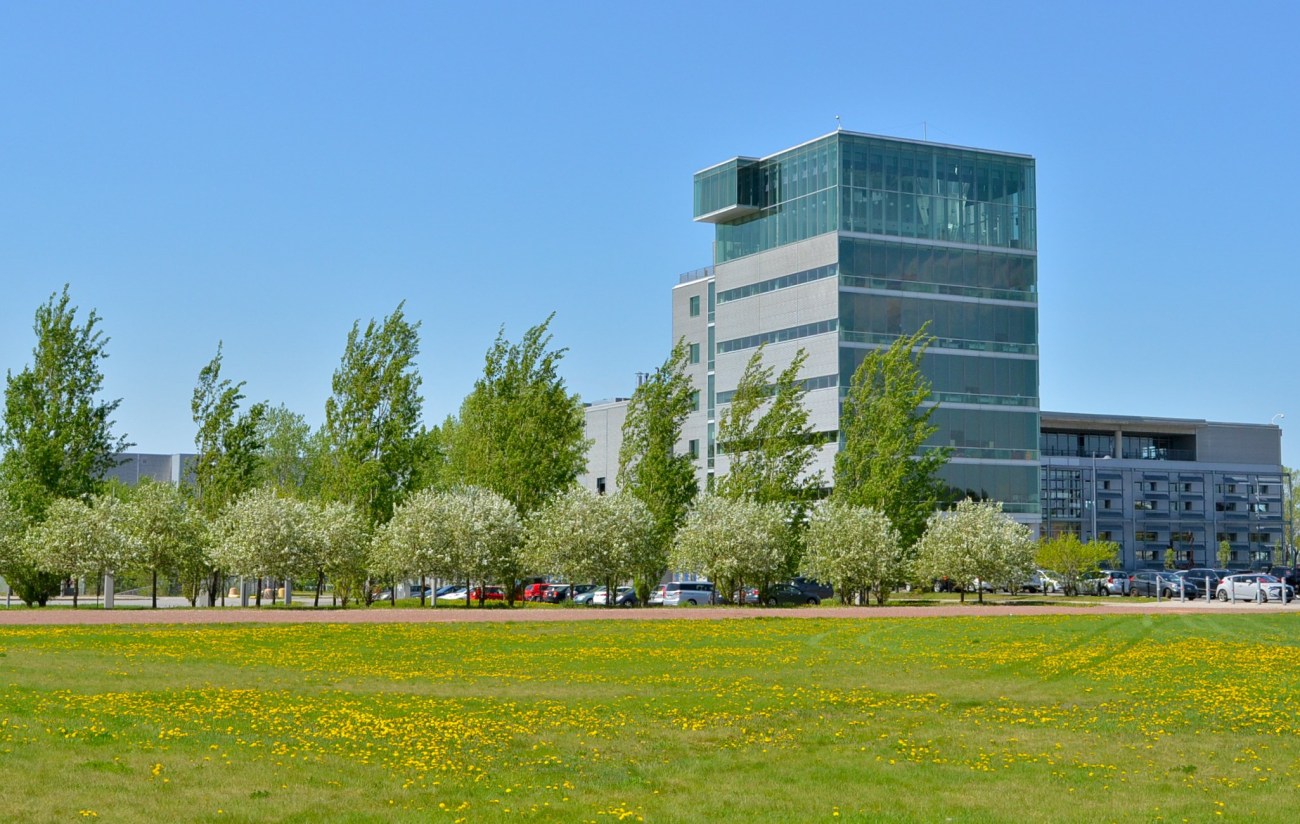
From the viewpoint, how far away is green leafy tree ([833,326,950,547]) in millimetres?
80162

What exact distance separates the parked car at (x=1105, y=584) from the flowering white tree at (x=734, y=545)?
34341 mm

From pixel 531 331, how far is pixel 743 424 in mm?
13351

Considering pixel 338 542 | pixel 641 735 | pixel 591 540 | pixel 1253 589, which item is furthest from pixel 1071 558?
pixel 641 735

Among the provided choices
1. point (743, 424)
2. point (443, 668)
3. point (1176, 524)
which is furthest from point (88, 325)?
point (1176, 524)

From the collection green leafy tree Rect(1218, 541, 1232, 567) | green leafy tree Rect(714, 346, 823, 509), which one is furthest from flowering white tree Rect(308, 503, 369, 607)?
green leafy tree Rect(1218, 541, 1232, 567)

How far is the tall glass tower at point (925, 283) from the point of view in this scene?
4031 inches

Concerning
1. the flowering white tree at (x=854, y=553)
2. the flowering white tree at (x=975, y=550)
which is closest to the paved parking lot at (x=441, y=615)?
the flowering white tree at (x=854, y=553)

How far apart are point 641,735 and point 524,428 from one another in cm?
6104

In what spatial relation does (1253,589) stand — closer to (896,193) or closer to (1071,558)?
(1071,558)

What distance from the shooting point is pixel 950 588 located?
101 metres

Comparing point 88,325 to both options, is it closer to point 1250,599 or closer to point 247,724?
point 247,724

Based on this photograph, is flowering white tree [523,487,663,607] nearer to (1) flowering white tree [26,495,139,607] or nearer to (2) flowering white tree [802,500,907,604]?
(2) flowering white tree [802,500,907,604]

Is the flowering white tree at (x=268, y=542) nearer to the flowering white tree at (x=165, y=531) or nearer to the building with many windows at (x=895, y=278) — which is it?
the flowering white tree at (x=165, y=531)

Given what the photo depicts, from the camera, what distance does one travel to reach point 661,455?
80.8 m
